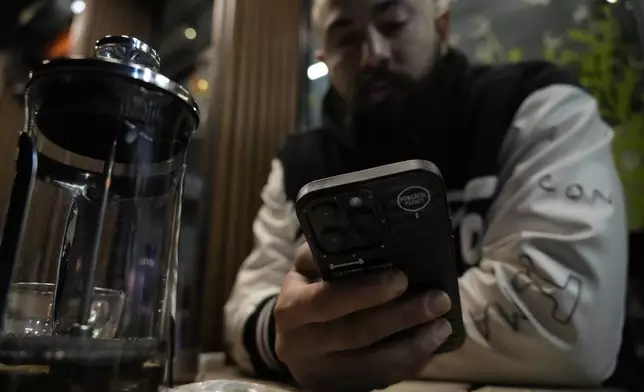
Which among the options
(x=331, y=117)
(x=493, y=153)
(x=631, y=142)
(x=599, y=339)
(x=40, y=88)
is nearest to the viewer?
(x=40, y=88)

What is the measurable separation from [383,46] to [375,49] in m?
0.01

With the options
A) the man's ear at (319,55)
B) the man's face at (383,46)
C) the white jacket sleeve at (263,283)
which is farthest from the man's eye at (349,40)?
the white jacket sleeve at (263,283)

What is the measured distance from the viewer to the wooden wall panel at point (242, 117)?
0.85 meters

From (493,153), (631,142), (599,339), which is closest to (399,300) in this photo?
(599,339)

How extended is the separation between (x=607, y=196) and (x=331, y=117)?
488mm

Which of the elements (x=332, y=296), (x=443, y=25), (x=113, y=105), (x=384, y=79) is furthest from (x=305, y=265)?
(x=443, y=25)

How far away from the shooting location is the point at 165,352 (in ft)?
0.90

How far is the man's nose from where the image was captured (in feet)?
2.29

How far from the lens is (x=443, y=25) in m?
0.79

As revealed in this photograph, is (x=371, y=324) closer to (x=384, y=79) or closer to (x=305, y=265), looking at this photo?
(x=305, y=265)

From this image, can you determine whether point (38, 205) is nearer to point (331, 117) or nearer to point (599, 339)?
point (599, 339)

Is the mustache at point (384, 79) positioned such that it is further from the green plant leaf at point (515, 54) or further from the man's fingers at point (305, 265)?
the man's fingers at point (305, 265)

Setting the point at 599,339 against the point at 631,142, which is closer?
the point at 599,339

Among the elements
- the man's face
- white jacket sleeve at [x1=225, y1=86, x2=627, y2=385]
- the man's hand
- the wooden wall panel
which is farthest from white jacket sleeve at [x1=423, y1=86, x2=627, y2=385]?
the wooden wall panel
